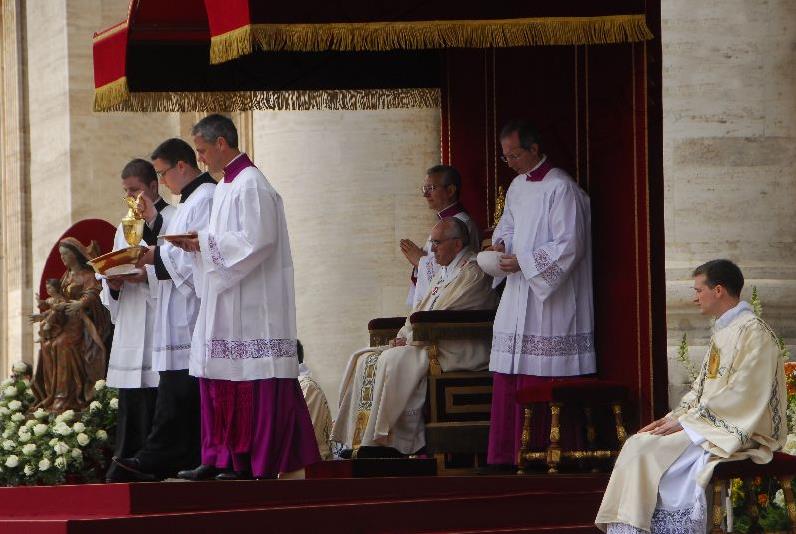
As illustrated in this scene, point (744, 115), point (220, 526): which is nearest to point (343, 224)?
point (744, 115)

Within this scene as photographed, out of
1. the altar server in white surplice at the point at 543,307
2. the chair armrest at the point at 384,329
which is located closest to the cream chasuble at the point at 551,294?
the altar server in white surplice at the point at 543,307

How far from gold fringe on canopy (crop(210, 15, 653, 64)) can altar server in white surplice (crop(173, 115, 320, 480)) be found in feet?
2.40

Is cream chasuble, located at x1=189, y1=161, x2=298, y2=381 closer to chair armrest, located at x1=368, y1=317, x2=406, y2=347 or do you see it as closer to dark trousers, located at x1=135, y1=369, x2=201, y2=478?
dark trousers, located at x1=135, y1=369, x2=201, y2=478

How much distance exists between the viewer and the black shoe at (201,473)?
32.2ft

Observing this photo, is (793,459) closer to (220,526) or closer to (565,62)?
(220,526)

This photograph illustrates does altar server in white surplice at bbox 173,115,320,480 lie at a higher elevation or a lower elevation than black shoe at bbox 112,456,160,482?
higher

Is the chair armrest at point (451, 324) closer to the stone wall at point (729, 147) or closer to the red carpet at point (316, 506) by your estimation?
the stone wall at point (729, 147)

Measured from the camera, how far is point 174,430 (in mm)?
10352

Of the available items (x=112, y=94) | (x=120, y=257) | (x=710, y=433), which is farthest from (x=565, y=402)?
(x=112, y=94)

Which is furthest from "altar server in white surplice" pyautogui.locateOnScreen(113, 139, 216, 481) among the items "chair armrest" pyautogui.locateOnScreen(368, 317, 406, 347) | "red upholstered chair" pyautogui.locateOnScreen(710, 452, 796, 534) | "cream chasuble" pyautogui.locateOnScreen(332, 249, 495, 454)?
"red upholstered chair" pyautogui.locateOnScreen(710, 452, 796, 534)

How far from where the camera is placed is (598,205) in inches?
437

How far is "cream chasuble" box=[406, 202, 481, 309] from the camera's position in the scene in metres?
11.7

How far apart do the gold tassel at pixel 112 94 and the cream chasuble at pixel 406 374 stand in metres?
2.26

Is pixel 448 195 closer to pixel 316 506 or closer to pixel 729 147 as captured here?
pixel 729 147
